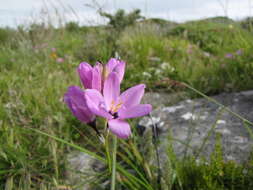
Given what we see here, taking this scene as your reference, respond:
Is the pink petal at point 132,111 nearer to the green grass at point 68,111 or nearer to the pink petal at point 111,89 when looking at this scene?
the pink petal at point 111,89

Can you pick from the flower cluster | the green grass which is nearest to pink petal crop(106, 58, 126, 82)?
the flower cluster

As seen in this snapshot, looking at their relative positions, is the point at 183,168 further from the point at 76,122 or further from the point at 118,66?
the point at 76,122

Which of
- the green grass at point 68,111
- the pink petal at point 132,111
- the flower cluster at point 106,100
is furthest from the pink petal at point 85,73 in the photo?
the green grass at point 68,111

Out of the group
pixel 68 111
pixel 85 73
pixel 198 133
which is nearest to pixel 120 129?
pixel 85 73

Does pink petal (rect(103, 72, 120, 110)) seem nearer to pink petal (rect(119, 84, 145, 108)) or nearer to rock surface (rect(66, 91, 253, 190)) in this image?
pink petal (rect(119, 84, 145, 108))

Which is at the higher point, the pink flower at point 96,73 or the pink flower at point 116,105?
the pink flower at point 96,73

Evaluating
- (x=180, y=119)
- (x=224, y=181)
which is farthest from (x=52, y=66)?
(x=224, y=181)

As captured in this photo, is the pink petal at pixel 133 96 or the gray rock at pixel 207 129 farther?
the gray rock at pixel 207 129
